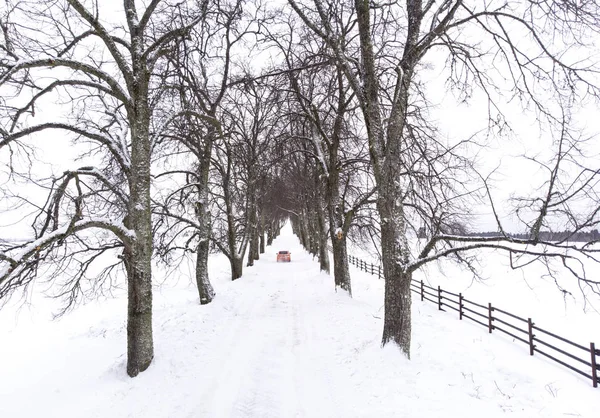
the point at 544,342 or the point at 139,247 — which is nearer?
the point at 139,247

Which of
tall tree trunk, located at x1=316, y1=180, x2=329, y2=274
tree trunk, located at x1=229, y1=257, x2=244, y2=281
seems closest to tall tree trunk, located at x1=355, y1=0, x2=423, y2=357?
tall tree trunk, located at x1=316, y1=180, x2=329, y2=274

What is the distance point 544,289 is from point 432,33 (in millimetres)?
24863

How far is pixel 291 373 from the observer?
5945 millimetres

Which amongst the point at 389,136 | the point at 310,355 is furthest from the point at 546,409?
the point at 389,136

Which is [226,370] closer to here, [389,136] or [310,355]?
[310,355]

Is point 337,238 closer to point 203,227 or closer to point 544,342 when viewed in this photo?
point 203,227

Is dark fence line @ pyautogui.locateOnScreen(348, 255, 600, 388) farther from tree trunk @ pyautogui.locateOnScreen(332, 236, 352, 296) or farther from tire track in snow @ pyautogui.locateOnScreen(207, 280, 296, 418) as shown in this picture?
tire track in snow @ pyautogui.locateOnScreen(207, 280, 296, 418)

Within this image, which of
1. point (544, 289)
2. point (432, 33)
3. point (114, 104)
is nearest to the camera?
point (432, 33)

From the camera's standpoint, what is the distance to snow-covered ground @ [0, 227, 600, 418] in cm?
487

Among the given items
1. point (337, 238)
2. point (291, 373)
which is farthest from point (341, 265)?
point (291, 373)

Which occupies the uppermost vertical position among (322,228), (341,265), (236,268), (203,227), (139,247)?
(203,227)

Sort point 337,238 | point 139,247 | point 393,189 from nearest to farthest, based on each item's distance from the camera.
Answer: point 393,189, point 139,247, point 337,238

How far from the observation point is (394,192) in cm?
590

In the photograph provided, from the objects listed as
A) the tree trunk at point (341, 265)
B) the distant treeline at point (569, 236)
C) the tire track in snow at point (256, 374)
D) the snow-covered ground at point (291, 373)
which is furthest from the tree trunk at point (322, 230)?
the distant treeline at point (569, 236)
